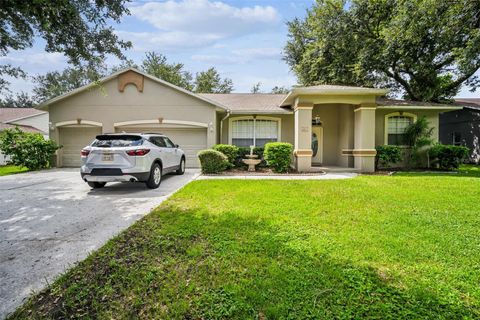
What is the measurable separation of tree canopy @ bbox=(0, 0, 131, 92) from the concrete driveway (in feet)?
11.5

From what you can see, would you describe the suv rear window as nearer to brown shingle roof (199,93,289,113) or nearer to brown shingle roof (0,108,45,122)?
brown shingle roof (199,93,289,113)

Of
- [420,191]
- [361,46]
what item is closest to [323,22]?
[361,46]

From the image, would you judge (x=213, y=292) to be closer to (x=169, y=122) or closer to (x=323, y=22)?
(x=169, y=122)

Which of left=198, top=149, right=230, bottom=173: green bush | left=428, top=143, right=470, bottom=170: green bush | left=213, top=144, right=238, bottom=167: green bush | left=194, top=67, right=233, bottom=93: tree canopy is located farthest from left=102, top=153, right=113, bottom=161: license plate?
left=194, top=67, right=233, bottom=93: tree canopy

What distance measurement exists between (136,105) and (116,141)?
6.75m

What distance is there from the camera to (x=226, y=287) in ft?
8.09

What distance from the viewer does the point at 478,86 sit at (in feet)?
61.0

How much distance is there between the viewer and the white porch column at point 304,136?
1152 centimetres

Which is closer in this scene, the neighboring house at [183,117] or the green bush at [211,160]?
the green bush at [211,160]

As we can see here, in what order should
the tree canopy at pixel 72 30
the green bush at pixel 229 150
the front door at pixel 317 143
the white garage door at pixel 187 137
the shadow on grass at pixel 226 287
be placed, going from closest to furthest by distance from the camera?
the shadow on grass at pixel 226 287 → the tree canopy at pixel 72 30 → the green bush at pixel 229 150 → the white garage door at pixel 187 137 → the front door at pixel 317 143

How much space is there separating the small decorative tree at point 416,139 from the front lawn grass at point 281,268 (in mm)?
8370

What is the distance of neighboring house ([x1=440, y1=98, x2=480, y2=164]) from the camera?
59.9 ft

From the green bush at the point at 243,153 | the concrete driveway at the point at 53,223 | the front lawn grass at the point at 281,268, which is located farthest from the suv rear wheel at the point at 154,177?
the green bush at the point at 243,153

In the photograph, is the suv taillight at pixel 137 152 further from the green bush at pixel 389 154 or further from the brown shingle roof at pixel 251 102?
the green bush at pixel 389 154
